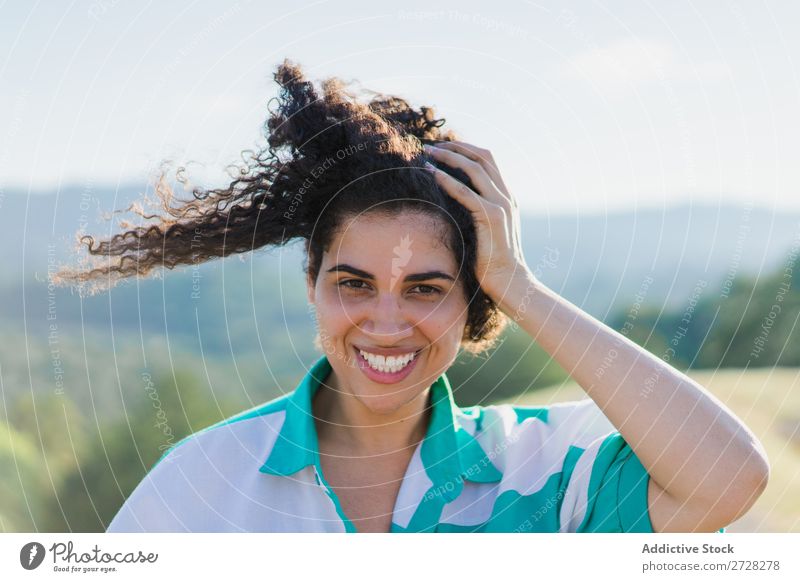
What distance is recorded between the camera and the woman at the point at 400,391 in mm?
2311

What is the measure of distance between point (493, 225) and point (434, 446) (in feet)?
2.11

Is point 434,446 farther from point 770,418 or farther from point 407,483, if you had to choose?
point 770,418

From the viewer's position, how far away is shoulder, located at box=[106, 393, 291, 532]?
2383mm

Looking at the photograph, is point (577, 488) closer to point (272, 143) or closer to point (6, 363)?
point (272, 143)

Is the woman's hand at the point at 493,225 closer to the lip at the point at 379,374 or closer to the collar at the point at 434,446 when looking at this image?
the lip at the point at 379,374

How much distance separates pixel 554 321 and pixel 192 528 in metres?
1.10

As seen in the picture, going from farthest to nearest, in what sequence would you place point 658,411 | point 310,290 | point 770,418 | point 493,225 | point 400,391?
point 770,418 → point 310,290 → point 400,391 → point 493,225 → point 658,411

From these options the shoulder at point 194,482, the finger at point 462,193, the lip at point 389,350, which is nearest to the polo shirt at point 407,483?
the shoulder at point 194,482

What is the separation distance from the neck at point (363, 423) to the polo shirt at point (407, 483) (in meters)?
0.09

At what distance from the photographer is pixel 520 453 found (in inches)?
97.0

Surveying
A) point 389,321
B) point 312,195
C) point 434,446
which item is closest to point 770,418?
point 434,446

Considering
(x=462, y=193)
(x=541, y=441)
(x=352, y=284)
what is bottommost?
(x=541, y=441)

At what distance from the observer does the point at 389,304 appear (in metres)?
2.36
